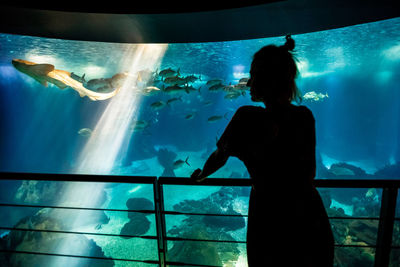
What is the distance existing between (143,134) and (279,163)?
22.0m

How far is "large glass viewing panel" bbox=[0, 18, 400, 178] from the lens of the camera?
1177 cm

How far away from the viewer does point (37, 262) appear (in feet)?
22.0

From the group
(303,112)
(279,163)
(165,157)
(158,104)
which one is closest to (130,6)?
(303,112)

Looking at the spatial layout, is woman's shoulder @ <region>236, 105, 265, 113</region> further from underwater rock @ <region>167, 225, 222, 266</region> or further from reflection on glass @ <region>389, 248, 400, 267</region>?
reflection on glass @ <region>389, 248, 400, 267</region>

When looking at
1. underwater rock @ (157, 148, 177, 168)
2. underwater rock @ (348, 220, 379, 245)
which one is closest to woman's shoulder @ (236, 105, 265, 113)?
underwater rock @ (348, 220, 379, 245)

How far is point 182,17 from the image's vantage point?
258 centimetres

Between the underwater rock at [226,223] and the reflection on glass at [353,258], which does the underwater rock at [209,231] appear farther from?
the reflection on glass at [353,258]

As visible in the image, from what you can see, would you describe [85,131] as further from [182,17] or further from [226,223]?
[182,17]

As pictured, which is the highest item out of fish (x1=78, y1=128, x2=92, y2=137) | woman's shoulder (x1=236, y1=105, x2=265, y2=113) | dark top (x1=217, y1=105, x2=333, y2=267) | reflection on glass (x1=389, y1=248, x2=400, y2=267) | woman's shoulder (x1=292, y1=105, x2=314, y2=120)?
woman's shoulder (x1=236, y1=105, x2=265, y2=113)

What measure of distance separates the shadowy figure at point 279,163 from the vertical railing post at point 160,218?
987 mm

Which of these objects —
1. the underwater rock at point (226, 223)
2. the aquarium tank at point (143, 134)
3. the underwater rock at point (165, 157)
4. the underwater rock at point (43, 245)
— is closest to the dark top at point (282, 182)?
the aquarium tank at point (143, 134)

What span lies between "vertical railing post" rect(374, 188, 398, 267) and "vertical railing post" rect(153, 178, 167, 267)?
2.01m

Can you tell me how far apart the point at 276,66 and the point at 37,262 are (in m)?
9.35

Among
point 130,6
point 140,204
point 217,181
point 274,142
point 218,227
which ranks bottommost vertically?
point 140,204
